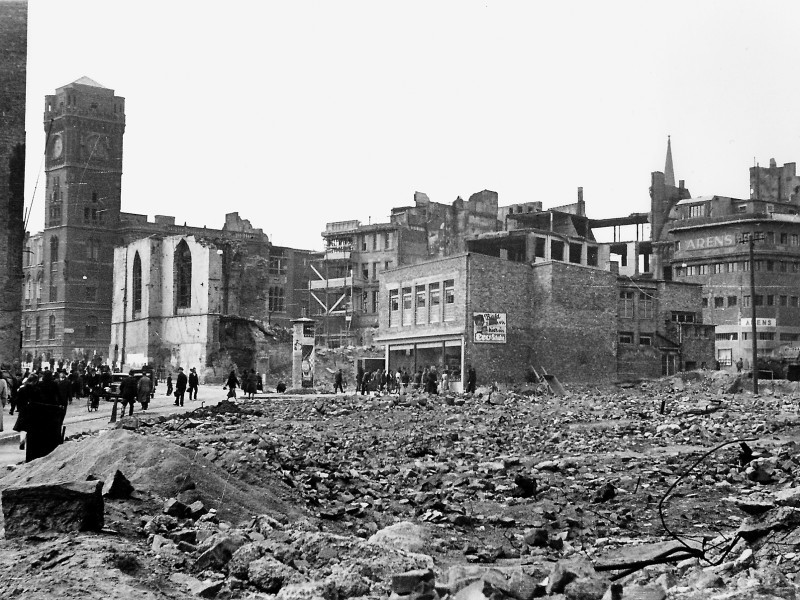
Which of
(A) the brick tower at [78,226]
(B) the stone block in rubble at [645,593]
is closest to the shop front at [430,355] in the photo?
(B) the stone block in rubble at [645,593]

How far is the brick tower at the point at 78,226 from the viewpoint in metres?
73.2

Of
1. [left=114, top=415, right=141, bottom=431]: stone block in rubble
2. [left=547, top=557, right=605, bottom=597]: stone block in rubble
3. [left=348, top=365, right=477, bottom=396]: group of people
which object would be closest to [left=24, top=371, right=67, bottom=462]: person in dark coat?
[left=114, top=415, right=141, bottom=431]: stone block in rubble

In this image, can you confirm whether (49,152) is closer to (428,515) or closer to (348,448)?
(348,448)

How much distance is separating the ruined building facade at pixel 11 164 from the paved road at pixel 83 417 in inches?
146

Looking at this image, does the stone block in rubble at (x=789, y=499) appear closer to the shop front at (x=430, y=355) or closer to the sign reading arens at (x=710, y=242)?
the shop front at (x=430, y=355)

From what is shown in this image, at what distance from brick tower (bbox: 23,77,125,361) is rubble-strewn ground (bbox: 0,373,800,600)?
58.8 metres

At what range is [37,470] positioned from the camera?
9.29 meters

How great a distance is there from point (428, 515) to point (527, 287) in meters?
34.4

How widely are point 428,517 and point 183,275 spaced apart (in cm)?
4459

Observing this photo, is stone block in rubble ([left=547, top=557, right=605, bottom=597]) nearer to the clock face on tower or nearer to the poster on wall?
the poster on wall

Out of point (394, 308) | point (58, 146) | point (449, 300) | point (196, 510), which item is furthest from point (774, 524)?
point (58, 146)

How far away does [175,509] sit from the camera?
8016mm

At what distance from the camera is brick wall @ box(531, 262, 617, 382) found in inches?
1678

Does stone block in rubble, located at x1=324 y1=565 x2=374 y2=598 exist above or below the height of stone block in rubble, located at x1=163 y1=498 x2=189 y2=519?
below
